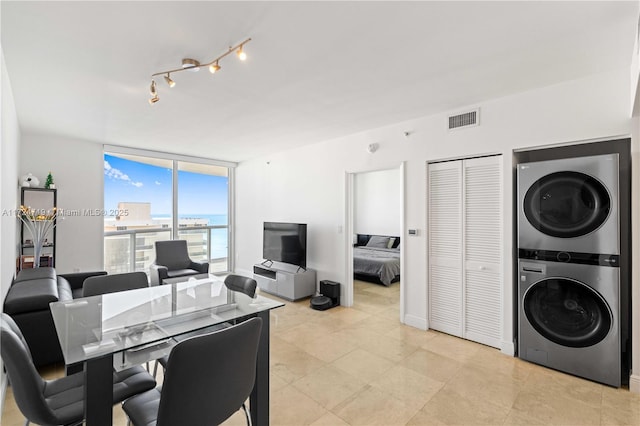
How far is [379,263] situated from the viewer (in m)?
5.79

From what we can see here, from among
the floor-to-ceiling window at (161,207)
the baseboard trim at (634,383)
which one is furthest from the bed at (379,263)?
the baseboard trim at (634,383)

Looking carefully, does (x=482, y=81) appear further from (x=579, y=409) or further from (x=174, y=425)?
(x=174, y=425)

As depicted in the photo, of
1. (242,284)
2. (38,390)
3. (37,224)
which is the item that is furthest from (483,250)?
(37,224)

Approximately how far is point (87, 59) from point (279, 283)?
3723 mm

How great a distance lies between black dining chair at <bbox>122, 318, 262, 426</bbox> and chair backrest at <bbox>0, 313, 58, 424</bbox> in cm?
33

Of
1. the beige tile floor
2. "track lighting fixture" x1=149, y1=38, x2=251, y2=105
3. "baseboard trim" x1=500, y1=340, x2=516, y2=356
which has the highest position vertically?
"track lighting fixture" x1=149, y1=38, x2=251, y2=105

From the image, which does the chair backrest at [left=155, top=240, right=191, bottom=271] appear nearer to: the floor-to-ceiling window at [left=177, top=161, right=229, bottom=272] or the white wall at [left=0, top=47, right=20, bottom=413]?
the floor-to-ceiling window at [left=177, top=161, right=229, bottom=272]

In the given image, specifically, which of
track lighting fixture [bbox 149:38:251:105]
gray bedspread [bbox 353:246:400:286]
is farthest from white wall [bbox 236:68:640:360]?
track lighting fixture [bbox 149:38:251:105]

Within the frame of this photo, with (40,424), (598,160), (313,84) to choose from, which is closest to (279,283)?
(313,84)

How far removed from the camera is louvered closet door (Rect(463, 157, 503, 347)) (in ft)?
10.4

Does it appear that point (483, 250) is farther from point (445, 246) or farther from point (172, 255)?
point (172, 255)

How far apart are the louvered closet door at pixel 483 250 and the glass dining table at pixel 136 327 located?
92.6 inches

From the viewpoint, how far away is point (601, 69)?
8.15 ft

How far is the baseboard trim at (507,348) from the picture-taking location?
3.01 meters
